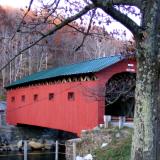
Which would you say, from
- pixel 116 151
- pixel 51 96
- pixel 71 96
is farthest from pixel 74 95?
pixel 116 151

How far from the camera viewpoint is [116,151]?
12.6 m

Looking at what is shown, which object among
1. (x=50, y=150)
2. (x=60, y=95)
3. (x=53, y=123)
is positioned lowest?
(x=50, y=150)

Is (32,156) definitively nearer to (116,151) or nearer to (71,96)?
(71,96)

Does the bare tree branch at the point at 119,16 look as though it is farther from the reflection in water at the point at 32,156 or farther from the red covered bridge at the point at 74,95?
the reflection in water at the point at 32,156

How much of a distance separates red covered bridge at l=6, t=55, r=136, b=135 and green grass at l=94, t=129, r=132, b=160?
1.91 m

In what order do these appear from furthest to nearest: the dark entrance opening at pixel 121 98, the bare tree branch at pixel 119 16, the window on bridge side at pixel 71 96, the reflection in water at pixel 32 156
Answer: the reflection in water at pixel 32 156
the window on bridge side at pixel 71 96
the dark entrance opening at pixel 121 98
the bare tree branch at pixel 119 16

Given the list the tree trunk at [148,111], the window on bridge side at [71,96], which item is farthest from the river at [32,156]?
the tree trunk at [148,111]

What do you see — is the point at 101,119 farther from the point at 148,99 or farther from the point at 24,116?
the point at 148,99

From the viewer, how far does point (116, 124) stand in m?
15.6

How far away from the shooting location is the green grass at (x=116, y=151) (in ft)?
40.2

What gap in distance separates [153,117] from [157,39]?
0.80m

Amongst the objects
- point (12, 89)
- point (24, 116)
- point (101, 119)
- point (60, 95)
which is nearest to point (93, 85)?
point (101, 119)

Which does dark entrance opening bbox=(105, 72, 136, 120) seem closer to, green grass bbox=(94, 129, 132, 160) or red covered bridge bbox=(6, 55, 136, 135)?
red covered bridge bbox=(6, 55, 136, 135)

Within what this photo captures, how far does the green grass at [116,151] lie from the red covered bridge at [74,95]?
1913mm
